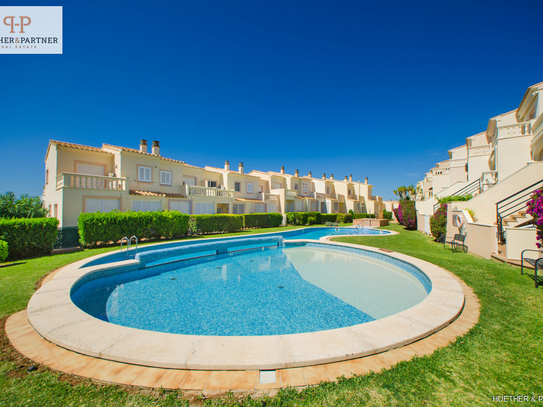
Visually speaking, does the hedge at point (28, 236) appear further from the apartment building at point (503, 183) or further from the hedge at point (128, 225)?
the apartment building at point (503, 183)

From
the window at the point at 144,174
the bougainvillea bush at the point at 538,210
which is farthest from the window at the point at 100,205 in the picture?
the bougainvillea bush at the point at 538,210

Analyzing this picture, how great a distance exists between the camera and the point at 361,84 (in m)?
23.8

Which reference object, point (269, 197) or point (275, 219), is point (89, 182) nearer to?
point (275, 219)

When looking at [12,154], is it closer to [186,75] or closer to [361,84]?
[186,75]

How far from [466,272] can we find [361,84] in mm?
22689

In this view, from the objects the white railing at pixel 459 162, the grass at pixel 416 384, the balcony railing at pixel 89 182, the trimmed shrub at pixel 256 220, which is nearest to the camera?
the grass at pixel 416 384

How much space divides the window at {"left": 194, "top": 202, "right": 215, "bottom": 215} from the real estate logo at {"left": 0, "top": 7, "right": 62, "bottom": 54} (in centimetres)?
1483

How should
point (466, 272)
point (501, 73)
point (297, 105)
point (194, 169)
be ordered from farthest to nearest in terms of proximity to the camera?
point (297, 105) < point (194, 169) < point (501, 73) < point (466, 272)

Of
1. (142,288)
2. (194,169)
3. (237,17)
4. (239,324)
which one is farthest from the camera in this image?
(194,169)

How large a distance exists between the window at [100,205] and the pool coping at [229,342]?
13.9 meters

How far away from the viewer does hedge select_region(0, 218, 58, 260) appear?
9906 mm

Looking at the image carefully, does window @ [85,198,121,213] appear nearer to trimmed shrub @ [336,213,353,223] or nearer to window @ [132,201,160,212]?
window @ [132,201,160,212]

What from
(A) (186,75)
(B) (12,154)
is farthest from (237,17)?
(B) (12,154)

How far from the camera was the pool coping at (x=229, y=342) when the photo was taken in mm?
2943
